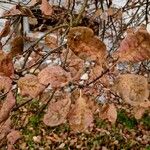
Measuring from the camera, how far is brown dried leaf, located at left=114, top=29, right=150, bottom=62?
668mm

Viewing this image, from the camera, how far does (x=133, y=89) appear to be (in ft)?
2.30

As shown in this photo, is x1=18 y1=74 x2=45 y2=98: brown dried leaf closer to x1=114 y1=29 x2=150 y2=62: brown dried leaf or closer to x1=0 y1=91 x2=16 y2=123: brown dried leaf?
x1=0 y1=91 x2=16 y2=123: brown dried leaf

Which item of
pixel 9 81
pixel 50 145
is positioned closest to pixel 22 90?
pixel 9 81

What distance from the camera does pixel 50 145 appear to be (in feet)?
12.7

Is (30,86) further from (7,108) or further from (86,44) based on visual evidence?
(86,44)

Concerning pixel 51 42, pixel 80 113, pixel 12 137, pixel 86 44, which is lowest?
pixel 12 137

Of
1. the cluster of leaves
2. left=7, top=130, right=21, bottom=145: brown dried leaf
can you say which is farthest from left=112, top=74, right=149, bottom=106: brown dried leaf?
left=7, top=130, right=21, bottom=145: brown dried leaf

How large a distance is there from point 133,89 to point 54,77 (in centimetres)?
16

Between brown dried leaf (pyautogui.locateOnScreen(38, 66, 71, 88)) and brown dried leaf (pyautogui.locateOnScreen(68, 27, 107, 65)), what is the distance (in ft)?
0.27

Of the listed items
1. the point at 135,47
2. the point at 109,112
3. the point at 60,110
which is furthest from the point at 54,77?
the point at 109,112

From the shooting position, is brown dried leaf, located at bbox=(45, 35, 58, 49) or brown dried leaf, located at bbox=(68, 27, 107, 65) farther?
brown dried leaf, located at bbox=(45, 35, 58, 49)

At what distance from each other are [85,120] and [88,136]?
3229 millimetres

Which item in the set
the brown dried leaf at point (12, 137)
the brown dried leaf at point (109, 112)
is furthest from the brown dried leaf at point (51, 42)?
the brown dried leaf at point (109, 112)

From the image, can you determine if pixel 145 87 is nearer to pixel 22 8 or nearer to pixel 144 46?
pixel 144 46
